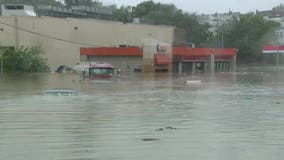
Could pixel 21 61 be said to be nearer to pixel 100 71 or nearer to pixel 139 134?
pixel 100 71

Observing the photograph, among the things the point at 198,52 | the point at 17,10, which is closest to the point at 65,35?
the point at 17,10

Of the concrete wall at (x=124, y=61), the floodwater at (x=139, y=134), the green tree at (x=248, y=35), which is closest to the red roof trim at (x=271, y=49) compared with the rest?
Result: the green tree at (x=248, y=35)

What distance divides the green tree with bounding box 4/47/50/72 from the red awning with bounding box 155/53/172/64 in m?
13.8

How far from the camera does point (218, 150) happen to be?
938 centimetres

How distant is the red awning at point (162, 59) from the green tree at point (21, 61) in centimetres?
1375

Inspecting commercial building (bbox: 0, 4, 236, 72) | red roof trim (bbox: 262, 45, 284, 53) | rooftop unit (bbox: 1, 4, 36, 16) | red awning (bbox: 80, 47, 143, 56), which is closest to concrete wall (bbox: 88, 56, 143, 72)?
commercial building (bbox: 0, 4, 236, 72)

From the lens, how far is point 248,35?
375 ft

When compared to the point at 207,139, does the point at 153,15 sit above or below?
above

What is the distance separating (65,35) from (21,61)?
12.2m

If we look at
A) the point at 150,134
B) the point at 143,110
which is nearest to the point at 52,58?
the point at 143,110

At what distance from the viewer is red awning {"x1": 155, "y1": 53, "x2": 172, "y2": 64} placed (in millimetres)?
69312

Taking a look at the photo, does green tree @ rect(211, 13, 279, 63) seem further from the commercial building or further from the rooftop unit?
the rooftop unit

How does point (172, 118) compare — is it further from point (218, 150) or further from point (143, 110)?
point (218, 150)

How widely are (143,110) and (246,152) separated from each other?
8591 millimetres
